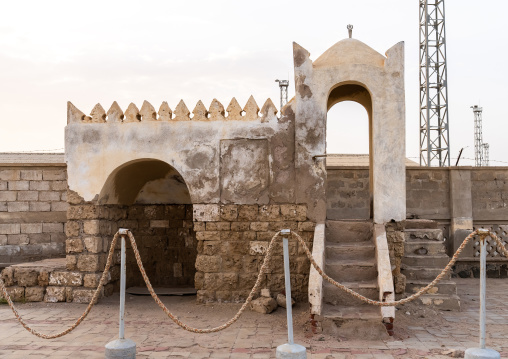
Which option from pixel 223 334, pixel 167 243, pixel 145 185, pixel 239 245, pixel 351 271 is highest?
pixel 145 185

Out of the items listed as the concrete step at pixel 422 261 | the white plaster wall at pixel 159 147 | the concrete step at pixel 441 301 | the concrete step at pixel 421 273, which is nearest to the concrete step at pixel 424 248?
the concrete step at pixel 422 261

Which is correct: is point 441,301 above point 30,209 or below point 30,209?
below

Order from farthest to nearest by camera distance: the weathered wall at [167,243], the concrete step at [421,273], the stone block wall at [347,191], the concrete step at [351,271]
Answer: the stone block wall at [347,191] → the weathered wall at [167,243] → the concrete step at [421,273] → the concrete step at [351,271]

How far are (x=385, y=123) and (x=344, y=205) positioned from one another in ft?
13.1

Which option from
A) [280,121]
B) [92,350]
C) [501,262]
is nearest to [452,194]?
[501,262]

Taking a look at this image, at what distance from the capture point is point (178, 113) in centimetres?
912

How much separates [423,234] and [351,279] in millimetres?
2695

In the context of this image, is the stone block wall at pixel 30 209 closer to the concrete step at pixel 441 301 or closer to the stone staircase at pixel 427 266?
the stone staircase at pixel 427 266

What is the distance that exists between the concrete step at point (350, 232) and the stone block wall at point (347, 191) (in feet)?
11.0

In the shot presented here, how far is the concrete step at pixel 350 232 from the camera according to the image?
8656 millimetres

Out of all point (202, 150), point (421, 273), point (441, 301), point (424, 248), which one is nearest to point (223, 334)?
point (202, 150)

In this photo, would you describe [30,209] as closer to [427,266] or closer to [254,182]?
[254,182]

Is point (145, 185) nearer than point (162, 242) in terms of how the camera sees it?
Yes

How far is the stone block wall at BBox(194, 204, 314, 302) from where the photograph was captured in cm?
866
